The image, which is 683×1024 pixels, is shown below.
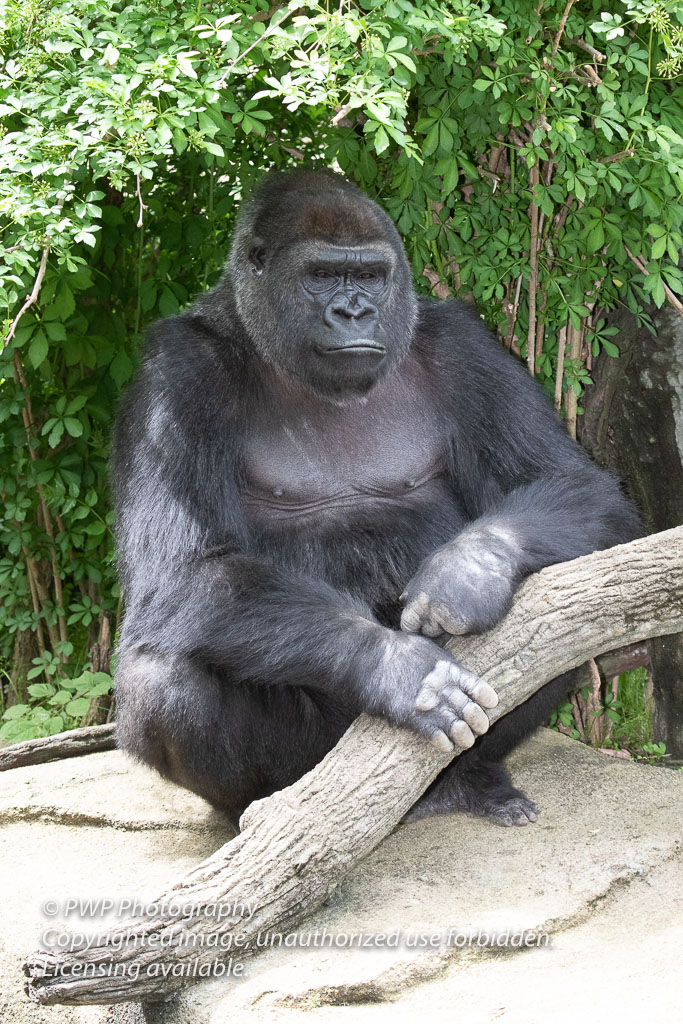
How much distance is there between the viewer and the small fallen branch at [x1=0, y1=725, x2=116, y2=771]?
5043 millimetres

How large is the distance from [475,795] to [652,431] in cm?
170

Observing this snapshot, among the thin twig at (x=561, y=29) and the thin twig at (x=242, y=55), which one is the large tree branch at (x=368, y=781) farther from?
the thin twig at (x=561, y=29)

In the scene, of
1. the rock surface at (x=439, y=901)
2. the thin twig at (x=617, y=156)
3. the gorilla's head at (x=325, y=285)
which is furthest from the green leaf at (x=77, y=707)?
the thin twig at (x=617, y=156)

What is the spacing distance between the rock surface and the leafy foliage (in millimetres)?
1546

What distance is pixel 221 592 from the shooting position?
3.37m

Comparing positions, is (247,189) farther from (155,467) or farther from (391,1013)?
(391,1013)

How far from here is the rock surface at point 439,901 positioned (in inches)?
111

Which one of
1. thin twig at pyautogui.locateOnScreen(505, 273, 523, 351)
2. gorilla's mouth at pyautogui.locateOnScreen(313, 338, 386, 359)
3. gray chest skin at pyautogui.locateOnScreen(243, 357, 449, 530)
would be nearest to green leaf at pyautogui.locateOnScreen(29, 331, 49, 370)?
gray chest skin at pyautogui.locateOnScreen(243, 357, 449, 530)

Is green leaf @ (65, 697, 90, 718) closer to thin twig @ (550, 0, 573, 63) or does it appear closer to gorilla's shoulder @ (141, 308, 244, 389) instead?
gorilla's shoulder @ (141, 308, 244, 389)

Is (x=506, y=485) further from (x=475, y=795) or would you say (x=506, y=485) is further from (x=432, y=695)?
(x=432, y=695)

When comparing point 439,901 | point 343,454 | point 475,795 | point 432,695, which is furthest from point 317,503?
point 439,901

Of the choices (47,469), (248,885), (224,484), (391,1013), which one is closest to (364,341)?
(224,484)

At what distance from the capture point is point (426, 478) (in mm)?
3930

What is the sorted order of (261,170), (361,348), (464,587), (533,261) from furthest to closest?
(261,170) < (533,261) < (361,348) < (464,587)
